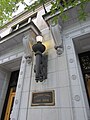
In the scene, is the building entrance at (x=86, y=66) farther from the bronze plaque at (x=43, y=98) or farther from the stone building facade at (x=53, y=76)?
the bronze plaque at (x=43, y=98)

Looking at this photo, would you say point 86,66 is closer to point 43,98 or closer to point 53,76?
point 53,76

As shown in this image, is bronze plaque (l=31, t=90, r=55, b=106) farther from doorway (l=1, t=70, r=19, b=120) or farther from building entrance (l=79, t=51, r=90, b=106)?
doorway (l=1, t=70, r=19, b=120)

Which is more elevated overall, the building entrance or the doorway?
the building entrance

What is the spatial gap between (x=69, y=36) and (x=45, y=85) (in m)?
1.75

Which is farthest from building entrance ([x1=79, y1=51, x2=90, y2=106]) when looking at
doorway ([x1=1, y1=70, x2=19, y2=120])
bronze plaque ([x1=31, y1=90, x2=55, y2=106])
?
doorway ([x1=1, y1=70, x2=19, y2=120])

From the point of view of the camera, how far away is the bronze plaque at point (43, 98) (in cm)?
236

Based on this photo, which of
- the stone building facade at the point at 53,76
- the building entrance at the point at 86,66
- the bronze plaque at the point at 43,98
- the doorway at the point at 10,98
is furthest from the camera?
the doorway at the point at 10,98

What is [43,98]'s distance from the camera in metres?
2.47

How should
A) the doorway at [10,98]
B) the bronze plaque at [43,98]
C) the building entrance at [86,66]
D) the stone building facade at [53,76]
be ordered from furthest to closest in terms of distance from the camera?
the doorway at [10,98] → the building entrance at [86,66] → the bronze plaque at [43,98] → the stone building facade at [53,76]

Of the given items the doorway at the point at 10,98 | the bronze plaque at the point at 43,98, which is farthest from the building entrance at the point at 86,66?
the doorway at the point at 10,98

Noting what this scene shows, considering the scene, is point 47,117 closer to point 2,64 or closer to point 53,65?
point 53,65

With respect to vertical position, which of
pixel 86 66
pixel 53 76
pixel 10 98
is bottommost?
pixel 10 98

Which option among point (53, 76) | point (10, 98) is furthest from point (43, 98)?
point (10, 98)

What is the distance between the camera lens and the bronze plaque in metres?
2.36
